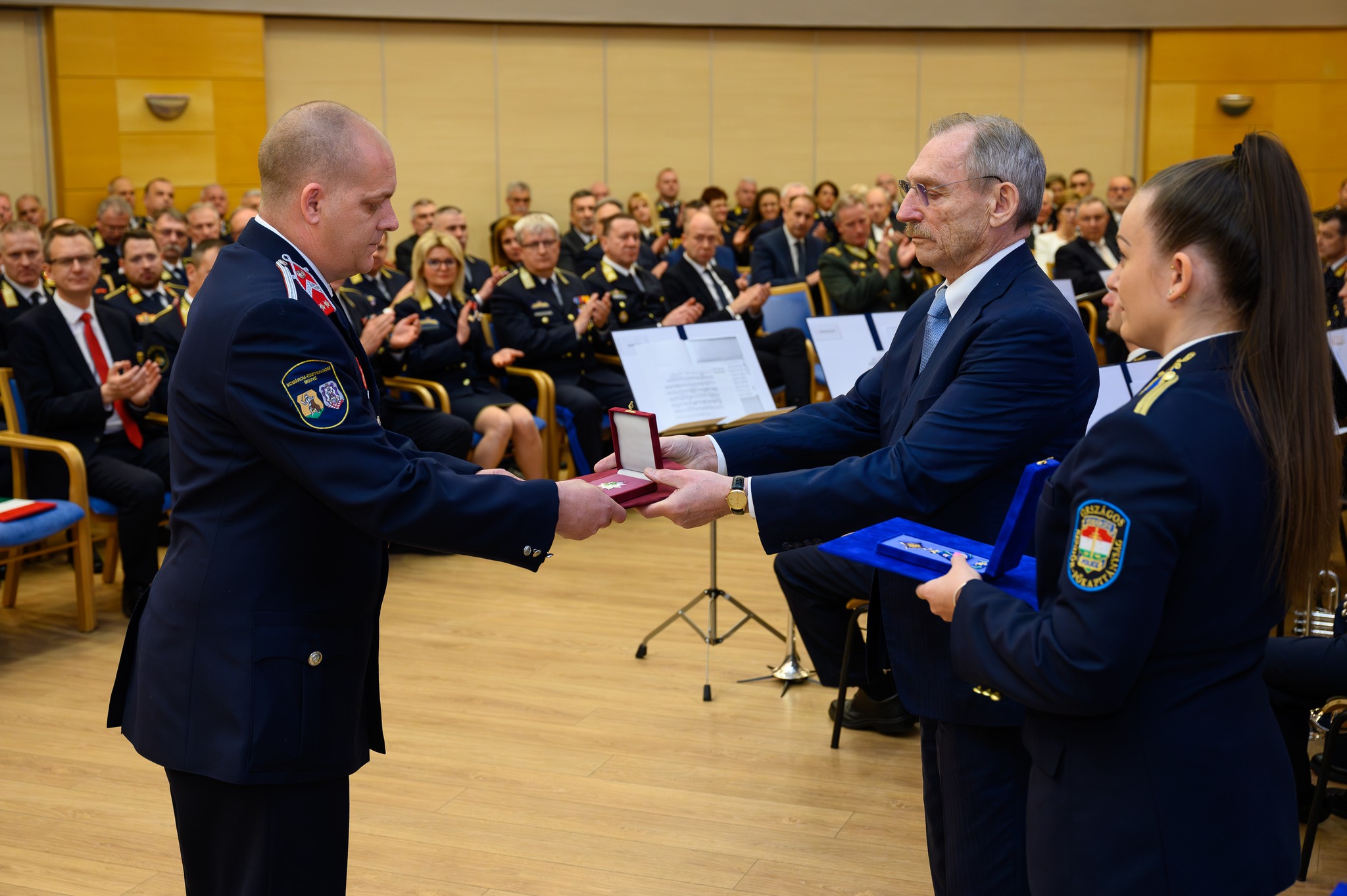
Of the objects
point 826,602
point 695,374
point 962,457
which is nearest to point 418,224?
point 695,374

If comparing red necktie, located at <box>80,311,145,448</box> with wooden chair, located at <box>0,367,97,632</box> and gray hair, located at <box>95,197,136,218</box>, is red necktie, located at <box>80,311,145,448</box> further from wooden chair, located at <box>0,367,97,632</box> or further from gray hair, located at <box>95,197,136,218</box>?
gray hair, located at <box>95,197,136,218</box>

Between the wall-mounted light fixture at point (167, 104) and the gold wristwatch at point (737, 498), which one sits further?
the wall-mounted light fixture at point (167, 104)

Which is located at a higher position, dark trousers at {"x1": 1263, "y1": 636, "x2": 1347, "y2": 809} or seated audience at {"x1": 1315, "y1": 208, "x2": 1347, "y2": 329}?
seated audience at {"x1": 1315, "y1": 208, "x2": 1347, "y2": 329}

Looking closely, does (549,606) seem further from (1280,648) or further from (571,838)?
(1280,648)

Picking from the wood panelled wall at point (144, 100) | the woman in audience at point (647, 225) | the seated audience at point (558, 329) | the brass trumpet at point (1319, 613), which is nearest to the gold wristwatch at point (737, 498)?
the brass trumpet at point (1319, 613)

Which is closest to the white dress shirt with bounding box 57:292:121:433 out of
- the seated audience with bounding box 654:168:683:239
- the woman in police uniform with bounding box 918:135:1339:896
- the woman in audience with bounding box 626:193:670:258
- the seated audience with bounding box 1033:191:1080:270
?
the woman in police uniform with bounding box 918:135:1339:896

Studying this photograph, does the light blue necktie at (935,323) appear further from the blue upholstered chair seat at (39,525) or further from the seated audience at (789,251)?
the seated audience at (789,251)

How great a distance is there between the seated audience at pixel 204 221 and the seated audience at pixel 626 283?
2.81 metres

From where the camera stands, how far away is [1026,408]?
1.93 m

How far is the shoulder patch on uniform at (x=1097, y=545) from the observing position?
1.27m

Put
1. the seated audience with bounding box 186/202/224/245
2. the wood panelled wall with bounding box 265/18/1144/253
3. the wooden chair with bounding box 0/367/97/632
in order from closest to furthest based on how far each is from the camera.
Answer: the wooden chair with bounding box 0/367/97/632 < the seated audience with bounding box 186/202/224/245 < the wood panelled wall with bounding box 265/18/1144/253

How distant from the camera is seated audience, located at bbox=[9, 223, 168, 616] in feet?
15.5

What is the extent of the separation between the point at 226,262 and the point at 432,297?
4.82 metres

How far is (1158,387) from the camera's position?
4.41ft
